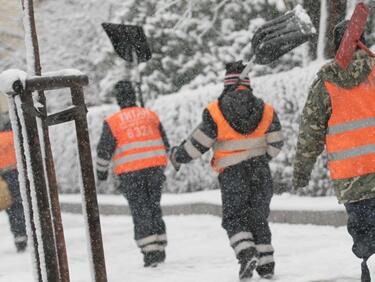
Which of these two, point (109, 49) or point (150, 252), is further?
point (109, 49)

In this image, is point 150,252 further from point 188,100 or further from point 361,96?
point 188,100

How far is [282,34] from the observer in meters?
7.14

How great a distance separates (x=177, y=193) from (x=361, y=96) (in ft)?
34.4

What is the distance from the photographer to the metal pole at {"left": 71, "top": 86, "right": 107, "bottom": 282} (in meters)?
3.61

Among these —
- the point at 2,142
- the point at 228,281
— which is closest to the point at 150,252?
the point at 228,281

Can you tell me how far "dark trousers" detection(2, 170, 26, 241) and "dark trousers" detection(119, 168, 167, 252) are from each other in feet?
8.69

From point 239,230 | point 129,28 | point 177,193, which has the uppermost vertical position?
point 129,28

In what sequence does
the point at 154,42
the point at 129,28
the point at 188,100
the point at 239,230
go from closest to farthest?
1. the point at 239,230
2. the point at 129,28
3. the point at 188,100
4. the point at 154,42

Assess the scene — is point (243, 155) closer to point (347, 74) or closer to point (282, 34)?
point (282, 34)

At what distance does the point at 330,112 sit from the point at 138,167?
357 cm

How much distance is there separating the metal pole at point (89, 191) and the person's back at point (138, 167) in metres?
4.89

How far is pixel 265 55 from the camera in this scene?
7348 mm

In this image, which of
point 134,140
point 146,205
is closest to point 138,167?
point 134,140

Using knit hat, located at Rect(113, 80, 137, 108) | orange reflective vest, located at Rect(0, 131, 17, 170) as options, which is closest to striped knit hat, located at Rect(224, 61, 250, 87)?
knit hat, located at Rect(113, 80, 137, 108)
